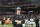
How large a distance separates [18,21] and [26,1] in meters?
5.20

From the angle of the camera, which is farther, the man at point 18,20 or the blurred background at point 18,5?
the blurred background at point 18,5

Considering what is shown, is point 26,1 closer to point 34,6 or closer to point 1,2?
point 34,6

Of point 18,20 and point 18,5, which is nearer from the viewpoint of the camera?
point 18,20

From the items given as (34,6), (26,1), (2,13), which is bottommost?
(2,13)

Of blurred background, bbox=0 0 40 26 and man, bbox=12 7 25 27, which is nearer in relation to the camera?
man, bbox=12 7 25 27

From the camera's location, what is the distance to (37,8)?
774cm

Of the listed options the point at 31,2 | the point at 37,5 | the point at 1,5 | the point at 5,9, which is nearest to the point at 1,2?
the point at 1,5

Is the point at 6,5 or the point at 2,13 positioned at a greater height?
the point at 6,5

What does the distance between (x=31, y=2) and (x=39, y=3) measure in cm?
85

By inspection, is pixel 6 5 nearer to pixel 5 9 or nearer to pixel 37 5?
pixel 5 9

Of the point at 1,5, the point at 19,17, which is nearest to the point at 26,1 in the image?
the point at 1,5

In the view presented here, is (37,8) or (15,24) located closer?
(15,24)

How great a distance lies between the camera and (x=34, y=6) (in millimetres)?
7723

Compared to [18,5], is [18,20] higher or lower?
lower
